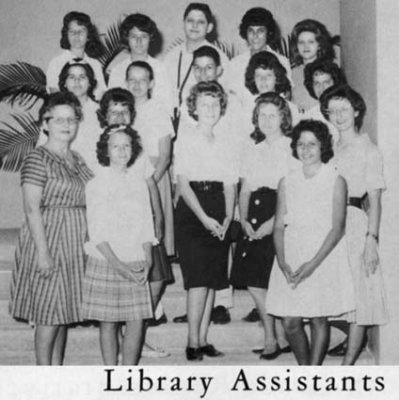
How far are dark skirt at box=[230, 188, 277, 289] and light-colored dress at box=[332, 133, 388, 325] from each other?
43cm

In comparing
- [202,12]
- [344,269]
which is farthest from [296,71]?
[344,269]

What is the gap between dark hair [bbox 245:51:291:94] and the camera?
170 inches

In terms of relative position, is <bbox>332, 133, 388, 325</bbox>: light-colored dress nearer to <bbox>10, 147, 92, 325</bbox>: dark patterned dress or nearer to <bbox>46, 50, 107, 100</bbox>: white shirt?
A: <bbox>10, 147, 92, 325</bbox>: dark patterned dress

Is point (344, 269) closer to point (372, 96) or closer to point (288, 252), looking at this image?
point (288, 252)

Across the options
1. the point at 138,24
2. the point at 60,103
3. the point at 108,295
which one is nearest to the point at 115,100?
the point at 60,103

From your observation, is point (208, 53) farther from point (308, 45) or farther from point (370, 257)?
point (370, 257)

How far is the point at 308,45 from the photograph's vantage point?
4.65m

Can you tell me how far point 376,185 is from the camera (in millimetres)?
4062

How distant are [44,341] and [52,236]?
546mm

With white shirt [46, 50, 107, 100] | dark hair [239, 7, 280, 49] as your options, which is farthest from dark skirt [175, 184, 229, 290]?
dark hair [239, 7, 280, 49]

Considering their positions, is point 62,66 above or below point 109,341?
above

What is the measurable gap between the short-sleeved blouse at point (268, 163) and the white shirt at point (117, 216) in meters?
0.69

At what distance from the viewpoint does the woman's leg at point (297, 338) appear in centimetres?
382

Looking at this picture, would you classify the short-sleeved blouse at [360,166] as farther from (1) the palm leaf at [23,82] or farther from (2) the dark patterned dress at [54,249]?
(1) the palm leaf at [23,82]
